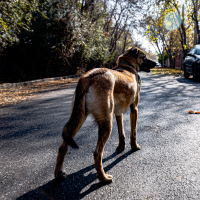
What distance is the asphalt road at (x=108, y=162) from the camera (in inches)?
78.3

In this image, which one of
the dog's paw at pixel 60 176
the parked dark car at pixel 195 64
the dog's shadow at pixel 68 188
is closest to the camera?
the dog's shadow at pixel 68 188

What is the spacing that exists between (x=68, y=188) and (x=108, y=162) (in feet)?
2.37

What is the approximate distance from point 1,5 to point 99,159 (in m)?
8.72

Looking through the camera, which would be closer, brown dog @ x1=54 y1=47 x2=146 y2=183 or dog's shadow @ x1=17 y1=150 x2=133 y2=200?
dog's shadow @ x1=17 y1=150 x2=133 y2=200

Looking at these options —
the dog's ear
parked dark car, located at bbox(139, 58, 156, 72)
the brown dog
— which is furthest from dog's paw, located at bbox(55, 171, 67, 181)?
parked dark car, located at bbox(139, 58, 156, 72)

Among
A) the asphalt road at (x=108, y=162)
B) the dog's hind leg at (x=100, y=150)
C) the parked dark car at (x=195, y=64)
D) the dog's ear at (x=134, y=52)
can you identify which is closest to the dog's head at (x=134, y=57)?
the dog's ear at (x=134, y=52)

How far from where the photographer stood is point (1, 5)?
8094mm

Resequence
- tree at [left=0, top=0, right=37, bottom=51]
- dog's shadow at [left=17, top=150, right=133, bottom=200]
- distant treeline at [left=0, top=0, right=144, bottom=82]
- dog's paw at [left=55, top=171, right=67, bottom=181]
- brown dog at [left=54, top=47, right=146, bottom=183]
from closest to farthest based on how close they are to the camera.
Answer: dog's shadow at [left=17, top=150, right=133, bottom=200], brown dog at [left=54, top=47, right=146, bottom=183], dog's paw at [left=55, top=171, right=67, bottom=181], tree at [left=0, top=0, right=37, bottom=51], distant treeline at [left=0, top=0, right=144, bottom=82]

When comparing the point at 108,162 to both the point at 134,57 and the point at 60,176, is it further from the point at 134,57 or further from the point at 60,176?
the point at 134,57

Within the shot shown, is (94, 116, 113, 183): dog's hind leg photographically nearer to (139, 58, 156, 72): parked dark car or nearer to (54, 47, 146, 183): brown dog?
(54, 47, 146, 183): brown dog

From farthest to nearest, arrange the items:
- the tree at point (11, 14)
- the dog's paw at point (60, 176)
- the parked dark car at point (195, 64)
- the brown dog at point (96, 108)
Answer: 1. the parked dark car at point (195, 64)
2. the tree at point (11, 14)
3. the dog's paw at point (60, 176)
4. the brown dog at point (96, 108)

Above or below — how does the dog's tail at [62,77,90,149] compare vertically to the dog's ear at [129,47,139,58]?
below

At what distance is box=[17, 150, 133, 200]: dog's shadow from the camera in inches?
76.6

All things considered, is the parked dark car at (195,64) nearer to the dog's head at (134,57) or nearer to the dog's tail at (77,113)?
the dog's head at (134,57)
